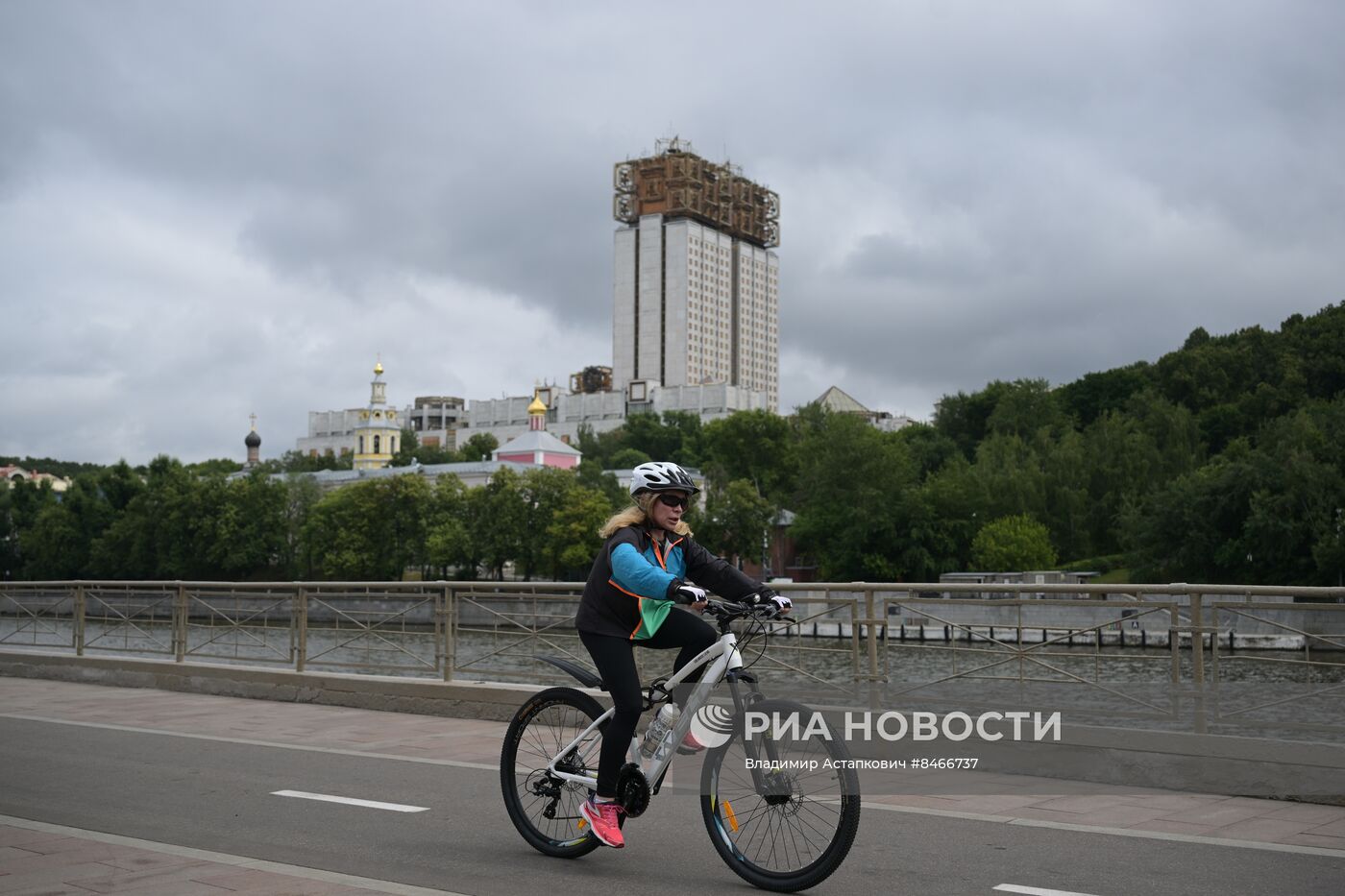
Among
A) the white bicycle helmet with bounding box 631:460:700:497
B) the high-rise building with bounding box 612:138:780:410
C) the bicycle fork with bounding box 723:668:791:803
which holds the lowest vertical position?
the bicycle fork with bounding box 723:668:791:803

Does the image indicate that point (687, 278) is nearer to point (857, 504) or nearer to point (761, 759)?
point (857, 504)

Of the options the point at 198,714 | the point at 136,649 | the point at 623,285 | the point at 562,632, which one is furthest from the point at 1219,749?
the point at 623,285

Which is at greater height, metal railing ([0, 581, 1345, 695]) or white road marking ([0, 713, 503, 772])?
metal railing ([0, 581, 1345, 695])

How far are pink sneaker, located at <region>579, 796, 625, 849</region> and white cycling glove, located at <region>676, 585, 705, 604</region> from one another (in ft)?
3.87

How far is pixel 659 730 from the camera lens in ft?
19.3

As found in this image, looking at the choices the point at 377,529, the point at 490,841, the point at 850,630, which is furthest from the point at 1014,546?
the point at 490,841

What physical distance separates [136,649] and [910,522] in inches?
2559

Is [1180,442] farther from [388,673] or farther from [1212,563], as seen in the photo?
[388,673]

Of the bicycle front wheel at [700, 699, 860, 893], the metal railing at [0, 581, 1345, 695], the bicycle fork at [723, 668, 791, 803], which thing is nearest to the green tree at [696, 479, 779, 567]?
the metal railing at [0, 581, 1345, 695]

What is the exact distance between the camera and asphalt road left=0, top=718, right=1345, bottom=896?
5812 millimetres

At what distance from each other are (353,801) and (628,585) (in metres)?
3.22

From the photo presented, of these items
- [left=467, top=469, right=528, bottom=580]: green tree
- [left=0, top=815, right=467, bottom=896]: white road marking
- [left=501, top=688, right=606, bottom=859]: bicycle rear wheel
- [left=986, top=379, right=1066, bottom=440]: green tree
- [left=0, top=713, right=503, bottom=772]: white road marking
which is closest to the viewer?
[left=0, top=815, right=467, bottom=896]: white road marking

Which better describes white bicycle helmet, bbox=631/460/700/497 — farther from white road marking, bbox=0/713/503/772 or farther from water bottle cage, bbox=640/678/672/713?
white road marking, bbox=0/713/503/772

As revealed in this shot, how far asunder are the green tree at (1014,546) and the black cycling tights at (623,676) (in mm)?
67002
